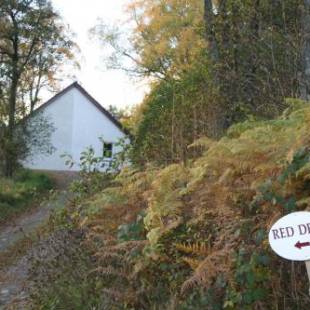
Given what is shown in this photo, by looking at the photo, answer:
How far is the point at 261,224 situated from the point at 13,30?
23071mm

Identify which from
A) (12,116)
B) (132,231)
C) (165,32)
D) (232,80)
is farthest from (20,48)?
(132,231)

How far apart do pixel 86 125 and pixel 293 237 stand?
40.1 metres

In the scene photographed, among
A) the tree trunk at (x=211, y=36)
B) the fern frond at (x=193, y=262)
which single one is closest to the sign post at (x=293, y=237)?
the fern frond at (x=193, y=262)

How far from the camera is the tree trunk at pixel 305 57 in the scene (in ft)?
29.1

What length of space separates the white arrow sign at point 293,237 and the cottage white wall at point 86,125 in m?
39.3

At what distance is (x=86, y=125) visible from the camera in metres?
42.9

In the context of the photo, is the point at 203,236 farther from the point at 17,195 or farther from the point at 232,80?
the point at 17,195

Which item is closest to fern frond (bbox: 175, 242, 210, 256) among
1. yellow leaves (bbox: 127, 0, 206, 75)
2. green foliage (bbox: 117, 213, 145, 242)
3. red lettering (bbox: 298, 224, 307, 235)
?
green foliage (bbox: 117, 213, 145, 242)

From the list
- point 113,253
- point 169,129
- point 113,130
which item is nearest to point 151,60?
point 113,130

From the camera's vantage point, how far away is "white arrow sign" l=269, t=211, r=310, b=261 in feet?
11.0

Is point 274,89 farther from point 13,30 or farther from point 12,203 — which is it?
point 13,30

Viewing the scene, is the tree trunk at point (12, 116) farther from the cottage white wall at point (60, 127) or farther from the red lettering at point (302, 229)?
the red lettering at point (302, 229)

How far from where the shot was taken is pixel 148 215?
5.12 metres

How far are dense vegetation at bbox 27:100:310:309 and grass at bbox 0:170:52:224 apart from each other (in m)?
9.51
